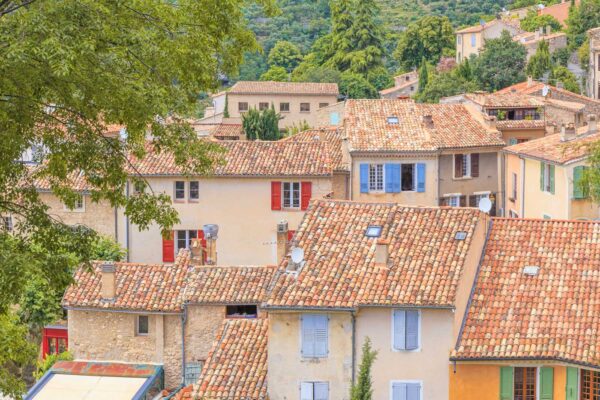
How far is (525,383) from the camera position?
2783 cm

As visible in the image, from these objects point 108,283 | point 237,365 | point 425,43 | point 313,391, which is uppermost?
point 425,43

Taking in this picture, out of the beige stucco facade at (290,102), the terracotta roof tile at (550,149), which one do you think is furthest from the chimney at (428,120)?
the beige stucco facade at (290,102)

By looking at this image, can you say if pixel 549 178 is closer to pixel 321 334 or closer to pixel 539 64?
pixel 321 334

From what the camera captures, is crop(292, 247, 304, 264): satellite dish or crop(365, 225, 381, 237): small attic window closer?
crop(292, 247, 304, 264): satellite dish

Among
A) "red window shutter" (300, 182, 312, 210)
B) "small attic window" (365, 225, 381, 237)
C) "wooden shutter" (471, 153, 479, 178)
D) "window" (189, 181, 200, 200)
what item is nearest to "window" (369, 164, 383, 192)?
"red window shutter" (300, 182, 312, 210)

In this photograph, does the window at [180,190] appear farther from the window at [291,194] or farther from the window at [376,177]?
the window at [376,177]

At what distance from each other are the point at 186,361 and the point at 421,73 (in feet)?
202

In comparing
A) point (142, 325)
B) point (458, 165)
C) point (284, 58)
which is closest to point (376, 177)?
point (458, 165)

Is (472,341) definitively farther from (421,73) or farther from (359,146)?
(421,73)

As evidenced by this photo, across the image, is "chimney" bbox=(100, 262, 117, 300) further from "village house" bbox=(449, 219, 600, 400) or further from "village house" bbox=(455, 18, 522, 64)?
"village house" bbox=(455, 18, 522, 64)

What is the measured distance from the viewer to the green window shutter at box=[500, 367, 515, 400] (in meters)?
27.8

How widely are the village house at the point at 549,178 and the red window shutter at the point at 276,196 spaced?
9382mm

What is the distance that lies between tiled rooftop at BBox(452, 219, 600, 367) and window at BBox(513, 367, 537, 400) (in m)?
0.51

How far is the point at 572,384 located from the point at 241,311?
9.56 meters
